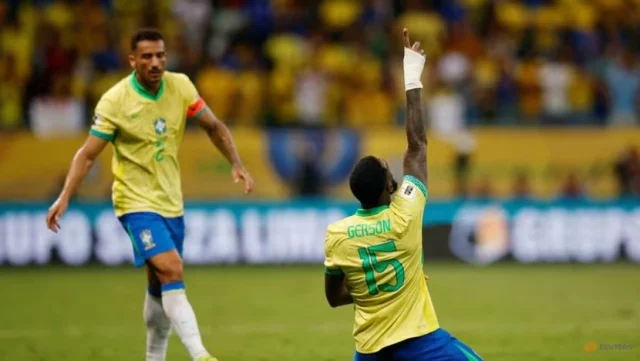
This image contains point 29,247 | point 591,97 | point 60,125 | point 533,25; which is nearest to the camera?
point 29,247

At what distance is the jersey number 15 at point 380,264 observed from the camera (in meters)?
6.81

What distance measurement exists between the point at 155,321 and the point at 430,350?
2.76 m

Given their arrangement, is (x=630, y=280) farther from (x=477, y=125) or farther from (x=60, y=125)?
(x=60, y=125)

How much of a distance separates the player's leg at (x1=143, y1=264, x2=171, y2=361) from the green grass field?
1.31 meters

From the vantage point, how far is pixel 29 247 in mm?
18688

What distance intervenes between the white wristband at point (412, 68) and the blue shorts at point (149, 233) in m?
2.43

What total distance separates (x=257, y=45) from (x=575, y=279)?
8.43 metres

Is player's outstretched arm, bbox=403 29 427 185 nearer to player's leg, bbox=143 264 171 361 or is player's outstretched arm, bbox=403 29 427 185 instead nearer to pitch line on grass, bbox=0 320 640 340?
player's leg, bbox=143 264 171 361

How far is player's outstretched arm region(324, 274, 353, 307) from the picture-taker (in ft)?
23.0

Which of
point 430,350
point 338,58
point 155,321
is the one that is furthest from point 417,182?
point 338,58

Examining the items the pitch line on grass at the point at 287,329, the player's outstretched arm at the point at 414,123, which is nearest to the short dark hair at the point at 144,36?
the player's outstretched arm at the point at 414,123

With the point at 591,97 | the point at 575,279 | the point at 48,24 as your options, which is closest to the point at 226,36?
the point at 48,24

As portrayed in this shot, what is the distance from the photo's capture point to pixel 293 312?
13531 mm

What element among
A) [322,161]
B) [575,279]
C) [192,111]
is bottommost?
[575,279]
